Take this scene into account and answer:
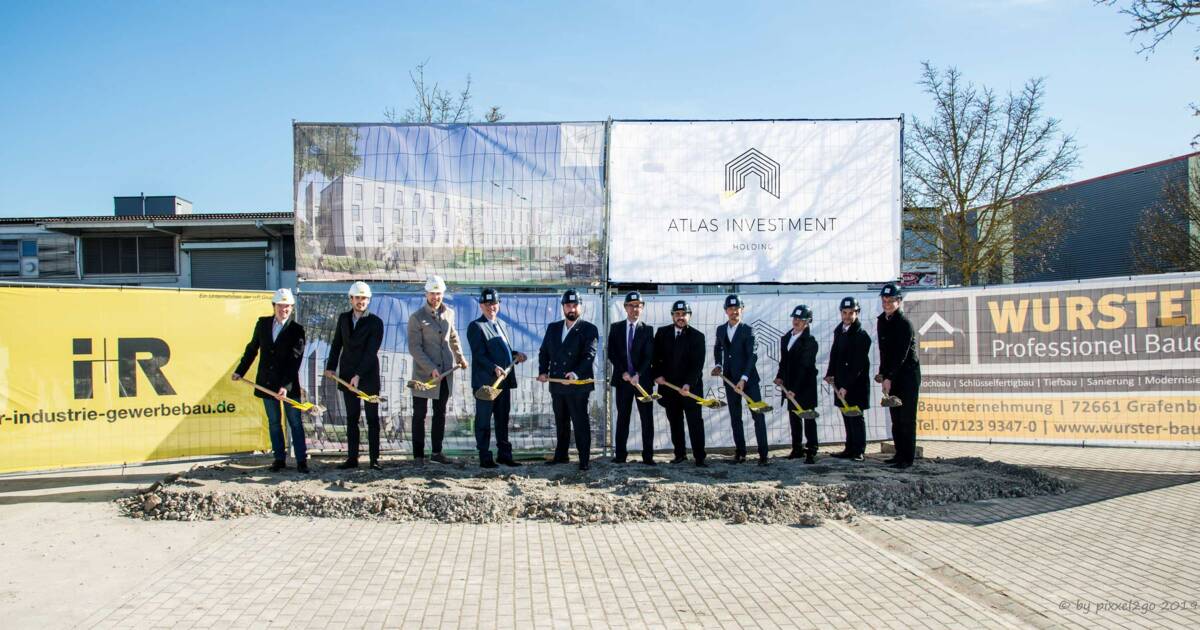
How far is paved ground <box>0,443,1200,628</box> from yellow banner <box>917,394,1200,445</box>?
156 cm

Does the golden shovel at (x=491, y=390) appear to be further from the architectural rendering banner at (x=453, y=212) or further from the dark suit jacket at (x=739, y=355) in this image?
the dark suit jacket at (x=739, y=355)

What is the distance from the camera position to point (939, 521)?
6453 mm

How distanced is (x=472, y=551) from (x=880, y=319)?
207 inches

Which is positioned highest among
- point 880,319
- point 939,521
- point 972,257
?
point 972,257

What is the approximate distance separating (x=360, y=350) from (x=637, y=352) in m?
2.98

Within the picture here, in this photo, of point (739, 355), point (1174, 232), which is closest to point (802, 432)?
point (739, 355)

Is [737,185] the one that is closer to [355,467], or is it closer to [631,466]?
Result: [631,466]

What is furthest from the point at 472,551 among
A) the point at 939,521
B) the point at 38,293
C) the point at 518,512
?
the point at 38,293

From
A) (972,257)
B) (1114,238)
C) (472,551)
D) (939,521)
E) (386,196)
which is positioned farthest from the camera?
(1114,238)

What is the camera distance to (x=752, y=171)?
9.27 metres

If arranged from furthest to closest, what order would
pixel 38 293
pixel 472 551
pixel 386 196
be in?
pixel 386 196 → pixel 38 293 → pixel 472 551

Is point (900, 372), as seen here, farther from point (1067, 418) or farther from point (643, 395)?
point (643, 395)

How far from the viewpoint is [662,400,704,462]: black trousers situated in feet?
27.2

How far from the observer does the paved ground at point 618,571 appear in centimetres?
441
